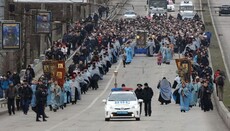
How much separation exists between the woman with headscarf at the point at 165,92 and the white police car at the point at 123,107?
7.99 metres

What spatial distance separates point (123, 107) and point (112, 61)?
2697cm

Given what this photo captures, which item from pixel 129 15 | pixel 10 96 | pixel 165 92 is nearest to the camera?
pixel 10 96

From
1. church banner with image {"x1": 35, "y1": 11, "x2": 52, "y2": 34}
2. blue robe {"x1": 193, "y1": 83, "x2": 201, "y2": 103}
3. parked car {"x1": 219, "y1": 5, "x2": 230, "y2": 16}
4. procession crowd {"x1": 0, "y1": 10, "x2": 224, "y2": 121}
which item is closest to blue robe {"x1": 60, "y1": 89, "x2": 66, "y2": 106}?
procession crowd {"x1": 0, "y1": 10, "x2": 224, "y2": 121}

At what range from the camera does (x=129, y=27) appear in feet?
269

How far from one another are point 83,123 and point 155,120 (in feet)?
9.53

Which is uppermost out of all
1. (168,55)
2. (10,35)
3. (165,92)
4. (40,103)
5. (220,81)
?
(10,35)

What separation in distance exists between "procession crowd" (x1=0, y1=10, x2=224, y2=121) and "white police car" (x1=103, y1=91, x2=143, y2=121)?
2.20 metres

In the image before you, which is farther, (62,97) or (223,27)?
(223,27)

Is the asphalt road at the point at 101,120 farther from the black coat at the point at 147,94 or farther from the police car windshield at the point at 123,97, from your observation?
the police car windshield at the point at 123,97

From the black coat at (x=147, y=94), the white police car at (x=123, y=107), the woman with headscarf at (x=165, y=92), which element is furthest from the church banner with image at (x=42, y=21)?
the white police car at (x=123, y=107)

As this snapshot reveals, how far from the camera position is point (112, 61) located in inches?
2547

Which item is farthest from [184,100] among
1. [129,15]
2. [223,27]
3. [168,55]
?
[129,15]

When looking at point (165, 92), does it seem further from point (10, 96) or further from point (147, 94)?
point (10, 96)

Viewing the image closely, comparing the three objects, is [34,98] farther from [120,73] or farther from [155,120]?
[120,73]
